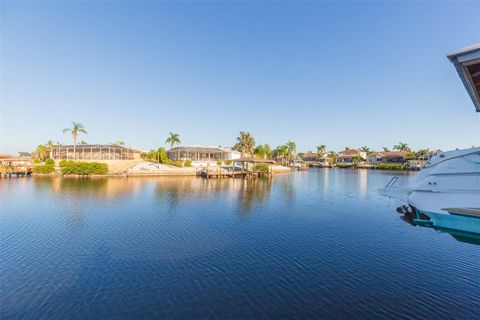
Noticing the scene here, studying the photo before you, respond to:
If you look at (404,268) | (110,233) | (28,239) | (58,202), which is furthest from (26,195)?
(404,268)

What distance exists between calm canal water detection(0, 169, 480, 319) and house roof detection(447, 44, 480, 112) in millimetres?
8271

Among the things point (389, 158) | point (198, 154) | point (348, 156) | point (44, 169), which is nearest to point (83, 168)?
point (44, 169)

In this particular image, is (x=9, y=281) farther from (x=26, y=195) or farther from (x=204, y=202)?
(x=26, y=195)

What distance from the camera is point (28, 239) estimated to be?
51.3 ft

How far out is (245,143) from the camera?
84.4m

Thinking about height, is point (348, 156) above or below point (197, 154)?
above

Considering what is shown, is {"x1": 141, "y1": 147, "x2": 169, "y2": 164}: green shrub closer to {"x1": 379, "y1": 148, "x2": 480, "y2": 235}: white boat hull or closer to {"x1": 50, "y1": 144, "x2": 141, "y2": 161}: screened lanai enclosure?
{"x1": 50, "y1": 144, "x2": 141, "y2": 161}: screened lanai enclosure

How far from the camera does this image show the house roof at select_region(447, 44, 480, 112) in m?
5.82

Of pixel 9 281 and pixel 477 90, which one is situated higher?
pixel 477 90

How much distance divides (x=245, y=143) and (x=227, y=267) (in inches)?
2876

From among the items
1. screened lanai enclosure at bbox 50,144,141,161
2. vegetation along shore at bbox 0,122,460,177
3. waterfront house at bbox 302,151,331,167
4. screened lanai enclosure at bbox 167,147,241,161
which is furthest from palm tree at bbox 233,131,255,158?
waterfront house at bbox 302,151,331,167

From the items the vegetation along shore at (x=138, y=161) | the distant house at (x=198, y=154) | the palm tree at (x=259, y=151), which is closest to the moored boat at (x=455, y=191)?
the vegetation along shore at (x=138, y=161)

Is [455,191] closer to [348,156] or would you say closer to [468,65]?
[468,65]

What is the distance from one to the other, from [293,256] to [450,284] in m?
7.18
